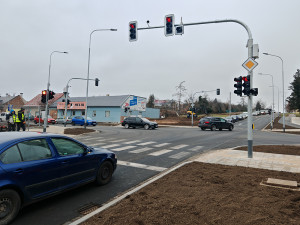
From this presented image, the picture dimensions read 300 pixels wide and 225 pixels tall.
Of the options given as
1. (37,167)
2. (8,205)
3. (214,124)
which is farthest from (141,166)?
(214,124)

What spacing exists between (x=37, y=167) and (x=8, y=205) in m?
0.71

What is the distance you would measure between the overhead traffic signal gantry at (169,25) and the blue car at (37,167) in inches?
280

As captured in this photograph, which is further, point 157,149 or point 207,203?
point 157,149

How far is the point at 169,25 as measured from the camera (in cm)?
1007

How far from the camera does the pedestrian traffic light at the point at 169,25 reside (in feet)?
32.9

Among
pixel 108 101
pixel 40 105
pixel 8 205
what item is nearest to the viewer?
pixel 8 205

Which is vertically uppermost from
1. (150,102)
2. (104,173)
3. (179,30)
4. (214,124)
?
(150,102)

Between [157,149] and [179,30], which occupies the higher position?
[179,30]

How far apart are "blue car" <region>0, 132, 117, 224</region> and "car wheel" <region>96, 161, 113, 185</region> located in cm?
15

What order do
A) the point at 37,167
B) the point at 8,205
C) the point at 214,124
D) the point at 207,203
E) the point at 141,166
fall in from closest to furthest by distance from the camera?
the point at 8,205, the point at 37,167, the point at 207,203, the point at 141,166, the point at 214,124

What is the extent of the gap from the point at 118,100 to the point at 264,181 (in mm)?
41503

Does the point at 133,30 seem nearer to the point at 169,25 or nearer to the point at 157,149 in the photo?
the point at 169,25

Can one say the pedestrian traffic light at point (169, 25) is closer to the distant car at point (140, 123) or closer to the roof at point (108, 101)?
the distant car at point (140, 123)

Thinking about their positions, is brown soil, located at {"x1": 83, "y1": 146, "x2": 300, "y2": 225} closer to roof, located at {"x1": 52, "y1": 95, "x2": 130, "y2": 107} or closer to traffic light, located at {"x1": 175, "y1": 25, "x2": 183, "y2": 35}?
traffic light, located at {"x1": 175, "y1": 25, "x2": 183, "y2": 35}
